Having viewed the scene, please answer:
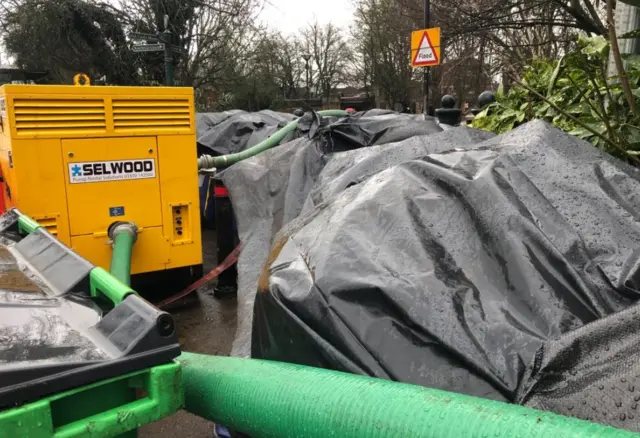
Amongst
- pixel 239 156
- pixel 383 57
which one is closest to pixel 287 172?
pixel 239 156

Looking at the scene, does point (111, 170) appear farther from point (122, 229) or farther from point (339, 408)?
point (339, 408)

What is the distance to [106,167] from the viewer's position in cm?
369

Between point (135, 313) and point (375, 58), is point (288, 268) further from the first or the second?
point (375, 58)

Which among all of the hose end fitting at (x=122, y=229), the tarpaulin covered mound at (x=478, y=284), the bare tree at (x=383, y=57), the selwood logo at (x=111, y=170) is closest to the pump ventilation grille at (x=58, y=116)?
the selwood logo at (x=111, y=170)

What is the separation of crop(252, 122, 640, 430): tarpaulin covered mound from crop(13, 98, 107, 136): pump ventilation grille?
7.47 ft

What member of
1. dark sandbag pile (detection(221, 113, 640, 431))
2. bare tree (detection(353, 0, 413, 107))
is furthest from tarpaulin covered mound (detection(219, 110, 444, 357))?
bare tree (detection(353, 0, 413, 107))

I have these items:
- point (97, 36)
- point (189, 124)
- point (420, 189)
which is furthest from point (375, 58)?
point (420, 189)

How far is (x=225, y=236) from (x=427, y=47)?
526cm

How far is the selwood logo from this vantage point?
360 centimetres

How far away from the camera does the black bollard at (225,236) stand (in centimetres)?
452

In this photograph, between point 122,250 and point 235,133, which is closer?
point 122,250

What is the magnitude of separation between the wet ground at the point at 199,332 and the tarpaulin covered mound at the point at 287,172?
2.70 ft

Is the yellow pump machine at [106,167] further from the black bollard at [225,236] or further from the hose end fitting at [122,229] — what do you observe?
the black bollard at [225,236]

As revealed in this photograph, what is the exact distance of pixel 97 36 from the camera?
18656mm
